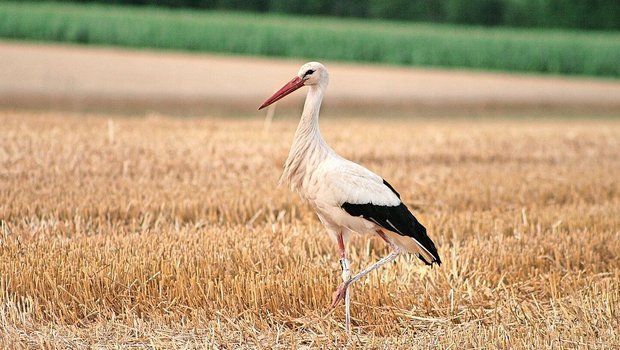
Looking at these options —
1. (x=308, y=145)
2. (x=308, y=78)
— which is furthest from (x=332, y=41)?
(x=308, y=145)

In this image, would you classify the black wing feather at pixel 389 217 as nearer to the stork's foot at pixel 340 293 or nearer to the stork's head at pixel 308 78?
the stork's foot at pixel 340 293

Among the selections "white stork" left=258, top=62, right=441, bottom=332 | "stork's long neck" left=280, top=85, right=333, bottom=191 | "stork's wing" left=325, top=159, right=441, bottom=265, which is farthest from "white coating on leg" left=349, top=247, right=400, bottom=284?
"stork's long neck" left=280, top=85, right=333, bottom=191

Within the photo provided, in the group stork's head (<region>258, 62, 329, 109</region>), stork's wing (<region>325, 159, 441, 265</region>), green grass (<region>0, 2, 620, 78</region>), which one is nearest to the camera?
stork's wing (<region>325, 159, 441, 265</region>)

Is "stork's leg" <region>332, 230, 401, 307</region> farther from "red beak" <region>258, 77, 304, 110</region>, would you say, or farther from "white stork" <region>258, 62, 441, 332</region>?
"red beak" <region>258, 77, 304, 110</region>

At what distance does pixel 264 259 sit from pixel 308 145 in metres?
1.50

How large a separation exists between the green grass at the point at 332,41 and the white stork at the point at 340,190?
3028 centimetres

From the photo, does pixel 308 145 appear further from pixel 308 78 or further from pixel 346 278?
pixel 346 278

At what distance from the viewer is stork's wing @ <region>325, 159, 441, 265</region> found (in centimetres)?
684

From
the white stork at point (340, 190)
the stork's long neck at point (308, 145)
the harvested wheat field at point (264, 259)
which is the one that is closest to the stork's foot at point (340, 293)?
the white stork at point (340, 190)

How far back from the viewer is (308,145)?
7.04 meters

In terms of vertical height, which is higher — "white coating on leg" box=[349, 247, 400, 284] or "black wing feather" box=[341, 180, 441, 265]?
"black wing feather" box=[341, 180, 441, 265]

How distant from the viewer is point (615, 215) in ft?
35.2

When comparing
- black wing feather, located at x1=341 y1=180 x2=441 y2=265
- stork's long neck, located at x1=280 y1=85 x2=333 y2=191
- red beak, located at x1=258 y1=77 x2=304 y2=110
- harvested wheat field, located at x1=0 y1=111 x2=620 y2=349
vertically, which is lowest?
harvested wheat field, located at x1=0 y1=111 x2=620 y2=349

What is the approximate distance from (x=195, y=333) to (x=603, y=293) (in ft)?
10.7
